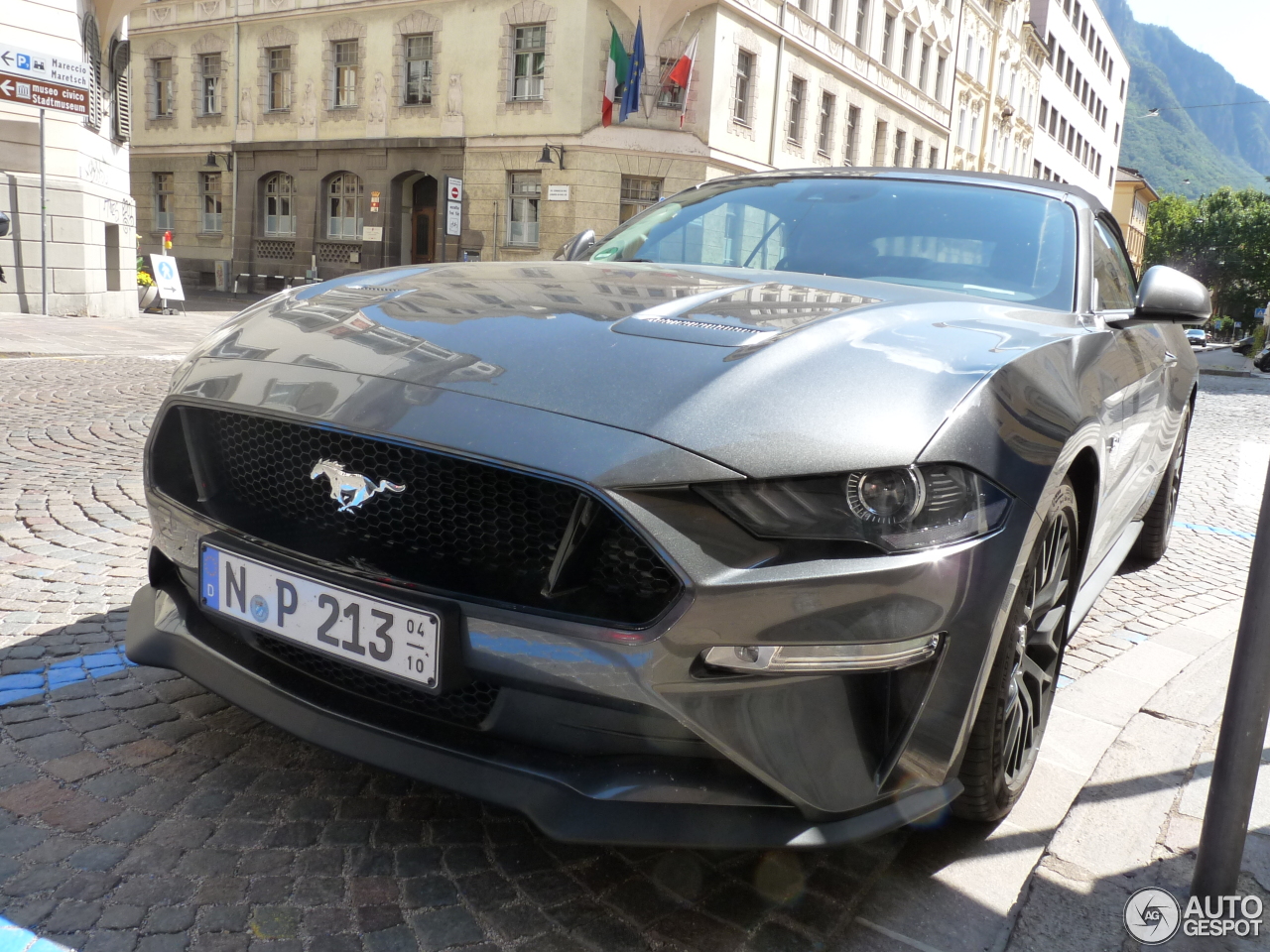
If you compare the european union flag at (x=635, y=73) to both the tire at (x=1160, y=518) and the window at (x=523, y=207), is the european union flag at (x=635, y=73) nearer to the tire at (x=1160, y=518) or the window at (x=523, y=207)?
the window at (x=523, y=207)

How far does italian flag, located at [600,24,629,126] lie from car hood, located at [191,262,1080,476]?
71.9 feet

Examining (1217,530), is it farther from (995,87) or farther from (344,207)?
(995,87)

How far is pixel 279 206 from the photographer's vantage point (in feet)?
93.2

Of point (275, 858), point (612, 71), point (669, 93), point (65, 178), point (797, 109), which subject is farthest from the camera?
point (797, 109)

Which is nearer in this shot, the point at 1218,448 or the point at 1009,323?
the point at 1009,323

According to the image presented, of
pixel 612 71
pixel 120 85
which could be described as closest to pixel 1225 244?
pixel 612 71

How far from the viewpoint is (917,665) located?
5.53 feet

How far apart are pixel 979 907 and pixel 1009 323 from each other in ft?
3.75

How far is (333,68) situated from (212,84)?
466 cm

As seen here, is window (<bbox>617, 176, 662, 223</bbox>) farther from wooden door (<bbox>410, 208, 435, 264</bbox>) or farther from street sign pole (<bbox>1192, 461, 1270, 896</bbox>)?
street sign pole (<bbox>1192, 461, 1270, 896</bbox>)

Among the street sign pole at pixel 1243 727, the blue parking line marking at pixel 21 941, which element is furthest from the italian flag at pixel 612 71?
the blue parking line marking at pixel 21 941

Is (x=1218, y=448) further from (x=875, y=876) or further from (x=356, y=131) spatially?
(x=356, y=131)

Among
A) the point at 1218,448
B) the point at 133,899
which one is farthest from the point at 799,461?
the point at 1218,448

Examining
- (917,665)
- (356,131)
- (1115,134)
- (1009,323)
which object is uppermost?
(1115,134)
